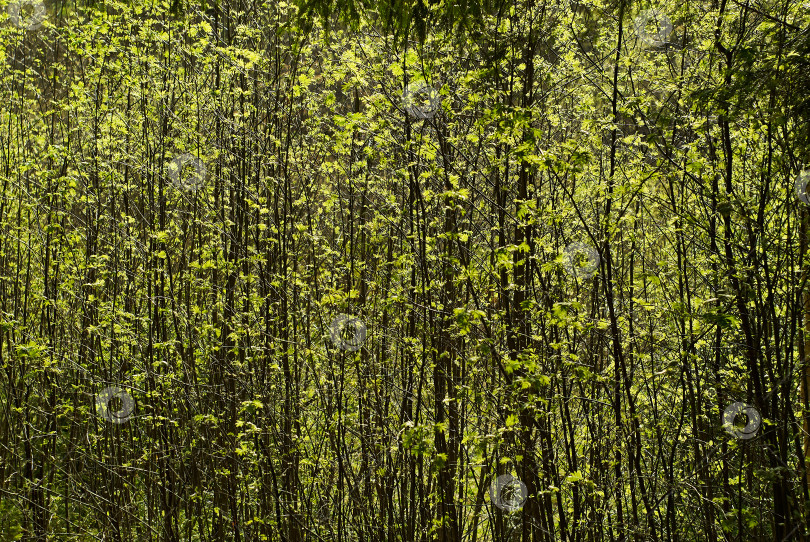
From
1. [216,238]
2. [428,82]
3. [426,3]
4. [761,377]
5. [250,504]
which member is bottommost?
[250,504]

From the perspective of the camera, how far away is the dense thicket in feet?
13.5

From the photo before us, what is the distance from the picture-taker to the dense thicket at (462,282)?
4117 millimetres

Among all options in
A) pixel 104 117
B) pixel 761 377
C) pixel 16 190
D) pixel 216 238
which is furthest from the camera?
pixel 16 190

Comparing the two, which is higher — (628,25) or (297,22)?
(628,25)

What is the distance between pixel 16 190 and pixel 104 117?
1729 mm

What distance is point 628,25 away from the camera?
210 inches

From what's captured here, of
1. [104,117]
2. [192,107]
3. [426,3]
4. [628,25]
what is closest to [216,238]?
[192,107]

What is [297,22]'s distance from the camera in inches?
161

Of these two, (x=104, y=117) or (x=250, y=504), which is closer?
(x=250, y=504)

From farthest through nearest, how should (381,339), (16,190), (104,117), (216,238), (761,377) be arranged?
1. (16,190)
2. (104,117)
3. (216,238)
4. (381,339)
5. (761,377)

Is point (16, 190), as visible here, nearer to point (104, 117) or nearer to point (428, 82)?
point (104, 117)

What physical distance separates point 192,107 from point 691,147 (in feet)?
14.5

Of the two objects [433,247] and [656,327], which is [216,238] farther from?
[656,327]

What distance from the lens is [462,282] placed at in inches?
175
